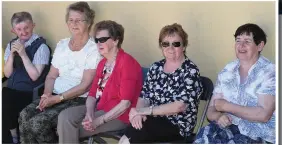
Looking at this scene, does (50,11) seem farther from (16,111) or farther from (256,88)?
(256,88)

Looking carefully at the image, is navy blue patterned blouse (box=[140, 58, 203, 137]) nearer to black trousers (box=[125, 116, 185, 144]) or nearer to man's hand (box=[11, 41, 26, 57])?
black trousers (box=[125, 116, 185, 144])

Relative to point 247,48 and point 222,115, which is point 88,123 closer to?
point 222,115

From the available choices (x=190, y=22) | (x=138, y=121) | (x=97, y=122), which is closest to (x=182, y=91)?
(x=138, y=121)

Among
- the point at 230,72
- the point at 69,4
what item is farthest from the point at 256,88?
the point at 69,4

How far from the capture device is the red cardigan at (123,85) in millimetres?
3750

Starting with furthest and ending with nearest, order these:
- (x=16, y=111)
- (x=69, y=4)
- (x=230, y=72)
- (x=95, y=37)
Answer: (x=69, y=4)
(x=16, y=111)
(x=95, y=37)
(x=230, y=72)

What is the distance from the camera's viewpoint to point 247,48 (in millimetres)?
3457

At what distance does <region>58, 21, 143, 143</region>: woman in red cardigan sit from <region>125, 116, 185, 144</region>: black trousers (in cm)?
27

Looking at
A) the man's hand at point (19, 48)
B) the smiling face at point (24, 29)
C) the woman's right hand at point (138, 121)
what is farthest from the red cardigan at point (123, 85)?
the smiling face at point (24, 29)

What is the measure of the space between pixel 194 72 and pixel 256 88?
1.59 feet

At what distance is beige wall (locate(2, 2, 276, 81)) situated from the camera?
3.90m

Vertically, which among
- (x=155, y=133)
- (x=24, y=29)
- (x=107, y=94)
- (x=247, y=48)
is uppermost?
(x=24, y=29)

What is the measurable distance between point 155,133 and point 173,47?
686 mm

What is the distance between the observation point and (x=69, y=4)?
459 cm
